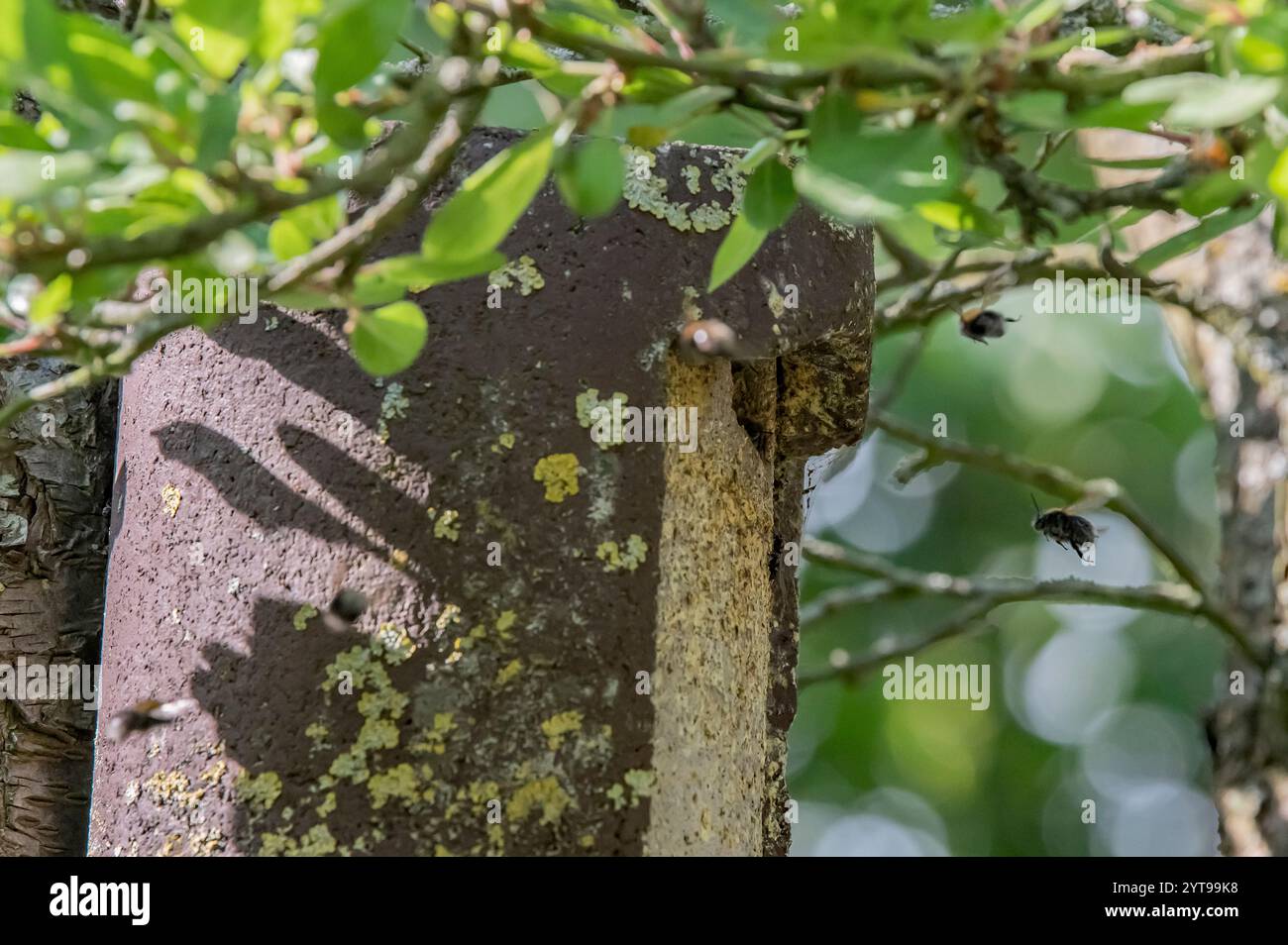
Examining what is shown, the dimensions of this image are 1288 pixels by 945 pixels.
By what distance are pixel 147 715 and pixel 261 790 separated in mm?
131

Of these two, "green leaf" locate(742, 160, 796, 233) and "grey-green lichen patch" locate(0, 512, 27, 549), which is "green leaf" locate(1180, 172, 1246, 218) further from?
"grey-green lichen patch" locate(0, 512, 27, 549)

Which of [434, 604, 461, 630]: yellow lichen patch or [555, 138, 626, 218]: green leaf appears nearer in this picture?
[555, 138, 626, 218]: green leaf

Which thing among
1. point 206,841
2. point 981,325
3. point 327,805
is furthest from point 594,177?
point 981,325

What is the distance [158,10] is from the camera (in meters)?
1.27

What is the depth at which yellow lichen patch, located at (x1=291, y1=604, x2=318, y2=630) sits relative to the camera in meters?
1.40

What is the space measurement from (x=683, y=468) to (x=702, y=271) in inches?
8.3

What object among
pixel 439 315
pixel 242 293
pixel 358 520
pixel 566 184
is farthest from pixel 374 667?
pixel 566 184

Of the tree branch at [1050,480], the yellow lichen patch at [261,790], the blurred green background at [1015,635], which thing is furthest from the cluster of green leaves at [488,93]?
the blurred green background at [1015,635]

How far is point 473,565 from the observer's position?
1.39 metres

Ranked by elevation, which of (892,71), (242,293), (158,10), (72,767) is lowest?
(72,767)

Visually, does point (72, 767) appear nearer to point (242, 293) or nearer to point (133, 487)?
point (133, 487)

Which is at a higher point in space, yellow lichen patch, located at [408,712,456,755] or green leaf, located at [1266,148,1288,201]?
green leaf, located at [1266,148,1288,201]

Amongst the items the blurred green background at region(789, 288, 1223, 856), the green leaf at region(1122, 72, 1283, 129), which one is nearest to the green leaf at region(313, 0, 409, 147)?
the green leaf at region(1122, 72, 1283, 129)

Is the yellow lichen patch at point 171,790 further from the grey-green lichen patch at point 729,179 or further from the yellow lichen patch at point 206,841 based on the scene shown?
the grey-green lichen patch at point 729,179
